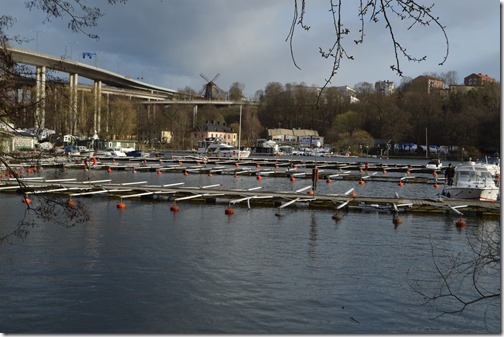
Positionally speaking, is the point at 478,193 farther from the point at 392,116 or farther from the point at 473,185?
the point at 392,116

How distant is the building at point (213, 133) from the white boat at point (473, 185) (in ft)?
369

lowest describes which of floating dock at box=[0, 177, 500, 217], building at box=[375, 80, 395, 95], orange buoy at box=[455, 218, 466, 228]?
orange buoy at box=[455, 218, 466, 228]

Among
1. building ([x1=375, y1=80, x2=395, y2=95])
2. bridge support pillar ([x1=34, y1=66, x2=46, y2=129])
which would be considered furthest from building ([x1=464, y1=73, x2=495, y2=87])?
bridge support pillar ([x1=34, y1=66, x2=46, y2=129])

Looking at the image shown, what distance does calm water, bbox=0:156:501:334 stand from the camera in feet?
41.9

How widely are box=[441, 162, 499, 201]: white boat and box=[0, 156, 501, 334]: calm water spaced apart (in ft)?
20.7

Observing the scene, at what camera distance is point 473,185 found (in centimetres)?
3170

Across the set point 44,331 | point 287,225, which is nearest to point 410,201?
point 287,225

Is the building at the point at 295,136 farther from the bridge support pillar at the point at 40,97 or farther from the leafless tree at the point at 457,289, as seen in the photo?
the bridge support pillar at the point at 40,97

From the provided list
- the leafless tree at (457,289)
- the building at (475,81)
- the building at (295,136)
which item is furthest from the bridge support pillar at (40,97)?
the building at (295,136)

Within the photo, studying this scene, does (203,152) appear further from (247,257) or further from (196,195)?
(247,257)

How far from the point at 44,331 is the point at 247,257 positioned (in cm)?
782

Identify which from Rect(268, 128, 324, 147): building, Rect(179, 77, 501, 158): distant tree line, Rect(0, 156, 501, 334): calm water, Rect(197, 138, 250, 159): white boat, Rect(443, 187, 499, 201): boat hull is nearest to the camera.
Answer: Rect(0, 156, 501, 334): calm water

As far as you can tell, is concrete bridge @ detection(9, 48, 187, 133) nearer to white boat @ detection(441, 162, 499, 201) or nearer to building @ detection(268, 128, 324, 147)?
white boat @ detection(441, 162, 499, 201)

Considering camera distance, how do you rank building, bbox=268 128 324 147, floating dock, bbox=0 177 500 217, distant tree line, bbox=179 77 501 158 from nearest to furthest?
1. floating dock, bbox=0 177 500 217
2. distant tree line, bbox=179 77 501 158
3. building, bbox=268 128 324 147
